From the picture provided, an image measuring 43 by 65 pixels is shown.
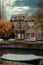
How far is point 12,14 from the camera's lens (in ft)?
8.29

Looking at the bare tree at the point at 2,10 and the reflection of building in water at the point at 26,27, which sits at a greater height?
the bare tree at the point at 2,10

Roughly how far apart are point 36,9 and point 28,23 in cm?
16

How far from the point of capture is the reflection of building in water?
2.48 metres

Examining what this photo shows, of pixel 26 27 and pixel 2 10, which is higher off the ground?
pixel 2 10

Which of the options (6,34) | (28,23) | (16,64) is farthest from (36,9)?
(16,64)

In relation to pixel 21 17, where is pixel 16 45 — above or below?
below

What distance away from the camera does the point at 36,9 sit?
248 centimetres

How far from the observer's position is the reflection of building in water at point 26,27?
248 centimetres

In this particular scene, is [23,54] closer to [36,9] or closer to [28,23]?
[28,23]

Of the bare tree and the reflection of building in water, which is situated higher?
the bare tree

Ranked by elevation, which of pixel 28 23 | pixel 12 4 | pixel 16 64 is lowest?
pixel 16 64

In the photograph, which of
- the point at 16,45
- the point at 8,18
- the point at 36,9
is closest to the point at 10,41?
the point at 16,45

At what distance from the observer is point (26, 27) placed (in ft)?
8.27

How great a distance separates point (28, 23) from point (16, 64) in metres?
0.43
